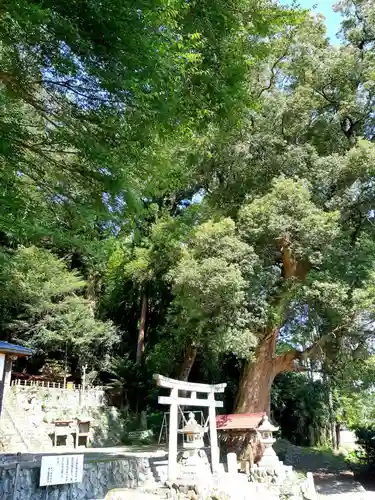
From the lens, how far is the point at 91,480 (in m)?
7.62

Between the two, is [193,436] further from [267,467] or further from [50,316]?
[50,316]

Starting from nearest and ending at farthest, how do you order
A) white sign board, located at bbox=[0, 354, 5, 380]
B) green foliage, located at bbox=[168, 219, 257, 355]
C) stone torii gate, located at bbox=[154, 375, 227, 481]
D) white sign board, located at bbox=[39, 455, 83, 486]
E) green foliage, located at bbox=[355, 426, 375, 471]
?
white sign board, located at bbox=[39, 455, 83, 486], white sign board, located at bbox=[0, 354, 5, 380], stone torii gate, located at bbox=[154, 375, 227, 481], green foliage, located at bbox=[168, 219, 257, 355], green foliage, located at bbox=[355, 426, 375, 471]

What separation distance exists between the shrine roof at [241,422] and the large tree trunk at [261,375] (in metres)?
1.98

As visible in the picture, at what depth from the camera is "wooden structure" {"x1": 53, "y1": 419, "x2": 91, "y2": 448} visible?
1281cm

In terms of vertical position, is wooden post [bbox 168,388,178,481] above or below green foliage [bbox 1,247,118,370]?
below

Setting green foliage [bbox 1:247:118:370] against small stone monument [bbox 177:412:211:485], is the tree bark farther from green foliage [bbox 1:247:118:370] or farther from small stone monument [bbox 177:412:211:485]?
small stone monument [bbox 177:412:211:485]

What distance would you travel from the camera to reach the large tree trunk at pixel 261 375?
13406mm

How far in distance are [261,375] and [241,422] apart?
3.02m

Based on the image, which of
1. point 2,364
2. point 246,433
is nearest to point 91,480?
point 2,364

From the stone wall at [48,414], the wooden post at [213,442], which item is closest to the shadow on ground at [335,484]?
the wooden post at [213,442]

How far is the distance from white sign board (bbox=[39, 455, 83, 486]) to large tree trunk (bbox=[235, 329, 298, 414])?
7846 mm

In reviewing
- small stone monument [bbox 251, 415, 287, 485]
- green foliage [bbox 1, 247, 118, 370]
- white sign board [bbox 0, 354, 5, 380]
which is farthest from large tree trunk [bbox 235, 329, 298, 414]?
white sign board [bbox 0, 354, 5, 380]

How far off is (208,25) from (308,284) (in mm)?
8990

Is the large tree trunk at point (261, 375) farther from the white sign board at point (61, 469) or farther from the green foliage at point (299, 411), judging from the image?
the white sign board at point (61, 469)
